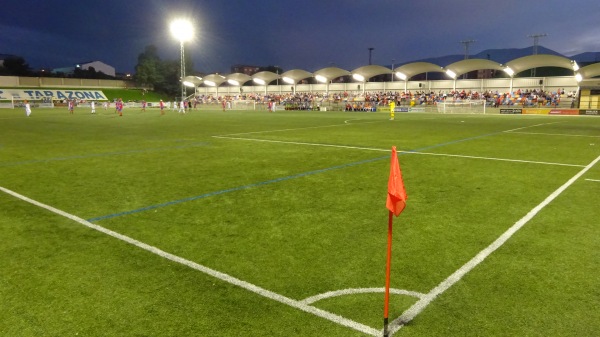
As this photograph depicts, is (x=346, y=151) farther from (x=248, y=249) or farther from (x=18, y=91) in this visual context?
(x=18, y=91)

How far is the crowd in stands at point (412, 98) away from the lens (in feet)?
153

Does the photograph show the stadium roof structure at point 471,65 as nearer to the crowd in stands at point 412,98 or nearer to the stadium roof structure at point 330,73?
the crowd in stands at point 412,98

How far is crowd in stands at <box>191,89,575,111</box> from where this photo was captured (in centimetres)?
4678

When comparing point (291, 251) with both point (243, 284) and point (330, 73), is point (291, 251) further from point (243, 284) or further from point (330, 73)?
point (330, 73)

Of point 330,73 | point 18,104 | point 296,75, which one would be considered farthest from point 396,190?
point 18,104

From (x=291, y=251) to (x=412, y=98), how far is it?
56911mm

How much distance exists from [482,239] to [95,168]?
361 inches

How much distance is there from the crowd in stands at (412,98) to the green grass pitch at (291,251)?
4147 centimetres

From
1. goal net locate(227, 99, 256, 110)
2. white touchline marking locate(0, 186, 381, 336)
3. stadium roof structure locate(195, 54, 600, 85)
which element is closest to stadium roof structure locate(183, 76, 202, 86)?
stadium roof structure locate(195, 54, 600, 85)

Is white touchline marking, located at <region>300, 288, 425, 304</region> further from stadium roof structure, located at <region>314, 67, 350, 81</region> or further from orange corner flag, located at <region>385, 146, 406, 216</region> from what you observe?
stadium roof structure, located at <region>314, 67, 350, 81</region>

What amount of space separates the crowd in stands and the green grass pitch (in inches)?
1633

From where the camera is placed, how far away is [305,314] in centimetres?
341

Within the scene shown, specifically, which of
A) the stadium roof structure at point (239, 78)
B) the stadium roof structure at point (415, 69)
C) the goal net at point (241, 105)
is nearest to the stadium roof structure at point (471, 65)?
the stadium roof structure at point (415, 69)

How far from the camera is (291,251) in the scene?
4.80 m
